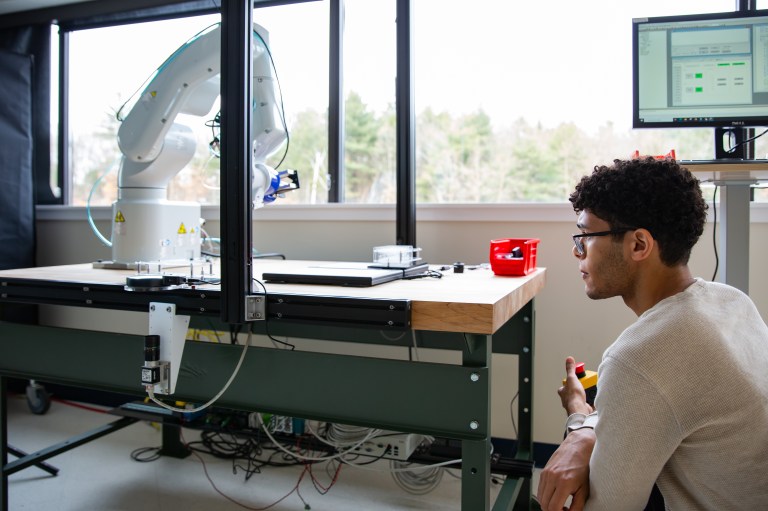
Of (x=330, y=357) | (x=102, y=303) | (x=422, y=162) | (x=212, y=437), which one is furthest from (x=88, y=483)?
(x=422, y=162)

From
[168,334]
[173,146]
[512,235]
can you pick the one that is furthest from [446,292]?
[512,235]

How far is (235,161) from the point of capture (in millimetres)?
1178

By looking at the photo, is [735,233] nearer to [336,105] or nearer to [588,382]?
[588,382]

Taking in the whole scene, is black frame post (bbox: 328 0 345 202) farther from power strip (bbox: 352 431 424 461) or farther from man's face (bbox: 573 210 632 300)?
man's face (bbox: 573 210 632 300)

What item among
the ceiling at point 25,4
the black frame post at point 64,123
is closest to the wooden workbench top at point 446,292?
the black frame post at point 64,123

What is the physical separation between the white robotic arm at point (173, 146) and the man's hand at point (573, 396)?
902 mm

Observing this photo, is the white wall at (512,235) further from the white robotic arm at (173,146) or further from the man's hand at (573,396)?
the man's hand at (573,396)

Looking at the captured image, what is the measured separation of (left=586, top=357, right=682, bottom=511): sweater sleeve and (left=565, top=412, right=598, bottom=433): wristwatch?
0.70 ft

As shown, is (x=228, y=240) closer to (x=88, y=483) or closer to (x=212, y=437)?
(x=88, y=483)

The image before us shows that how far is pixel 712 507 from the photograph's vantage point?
36.6 inches

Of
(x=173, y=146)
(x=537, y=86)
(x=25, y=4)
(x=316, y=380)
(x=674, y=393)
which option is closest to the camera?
(x=674, y=393)

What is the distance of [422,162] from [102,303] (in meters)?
1.84

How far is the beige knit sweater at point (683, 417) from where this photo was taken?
0.89m

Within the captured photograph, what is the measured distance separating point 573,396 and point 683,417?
449 millimetres
